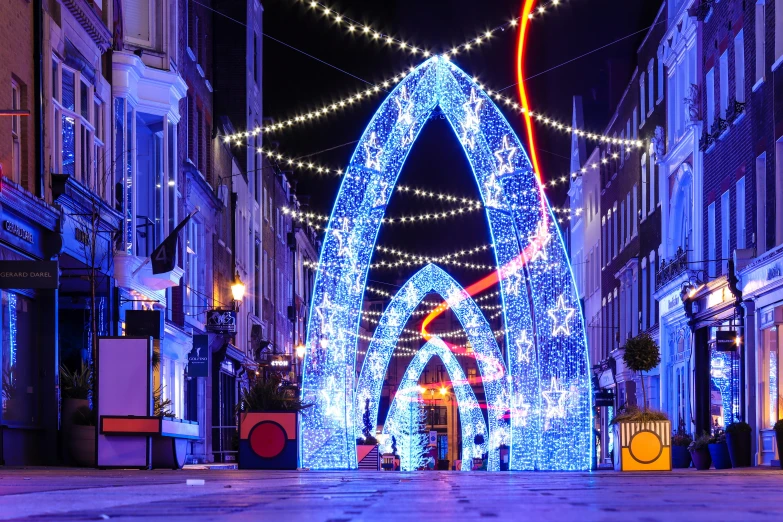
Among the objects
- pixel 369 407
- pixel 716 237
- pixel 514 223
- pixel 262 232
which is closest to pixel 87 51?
pixel 514 223

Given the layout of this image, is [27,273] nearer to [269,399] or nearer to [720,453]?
[269,399]

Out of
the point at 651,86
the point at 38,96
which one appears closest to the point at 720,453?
the point at 38,96

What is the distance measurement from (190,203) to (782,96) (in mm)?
17765

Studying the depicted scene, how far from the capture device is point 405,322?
4703 cm

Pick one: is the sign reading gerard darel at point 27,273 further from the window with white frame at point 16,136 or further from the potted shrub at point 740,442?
the potted shrub at point 740,442

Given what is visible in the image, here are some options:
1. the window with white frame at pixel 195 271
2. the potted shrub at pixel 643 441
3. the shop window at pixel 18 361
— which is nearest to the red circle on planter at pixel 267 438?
the shop window at pixel 18 361

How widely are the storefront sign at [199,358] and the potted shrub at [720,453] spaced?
14.1m

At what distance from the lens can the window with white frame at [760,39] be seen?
92.6 ft

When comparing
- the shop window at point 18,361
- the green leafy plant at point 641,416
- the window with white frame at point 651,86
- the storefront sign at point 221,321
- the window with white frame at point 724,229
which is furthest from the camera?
the window with white frame at point 651,86

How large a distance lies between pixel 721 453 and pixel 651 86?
681 inches

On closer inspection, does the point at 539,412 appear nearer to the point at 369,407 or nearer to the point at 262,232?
the point at 369,407

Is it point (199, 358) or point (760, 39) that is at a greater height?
point (760, 39)

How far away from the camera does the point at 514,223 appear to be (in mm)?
24094

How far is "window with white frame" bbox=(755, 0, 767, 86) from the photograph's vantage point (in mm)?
28219
